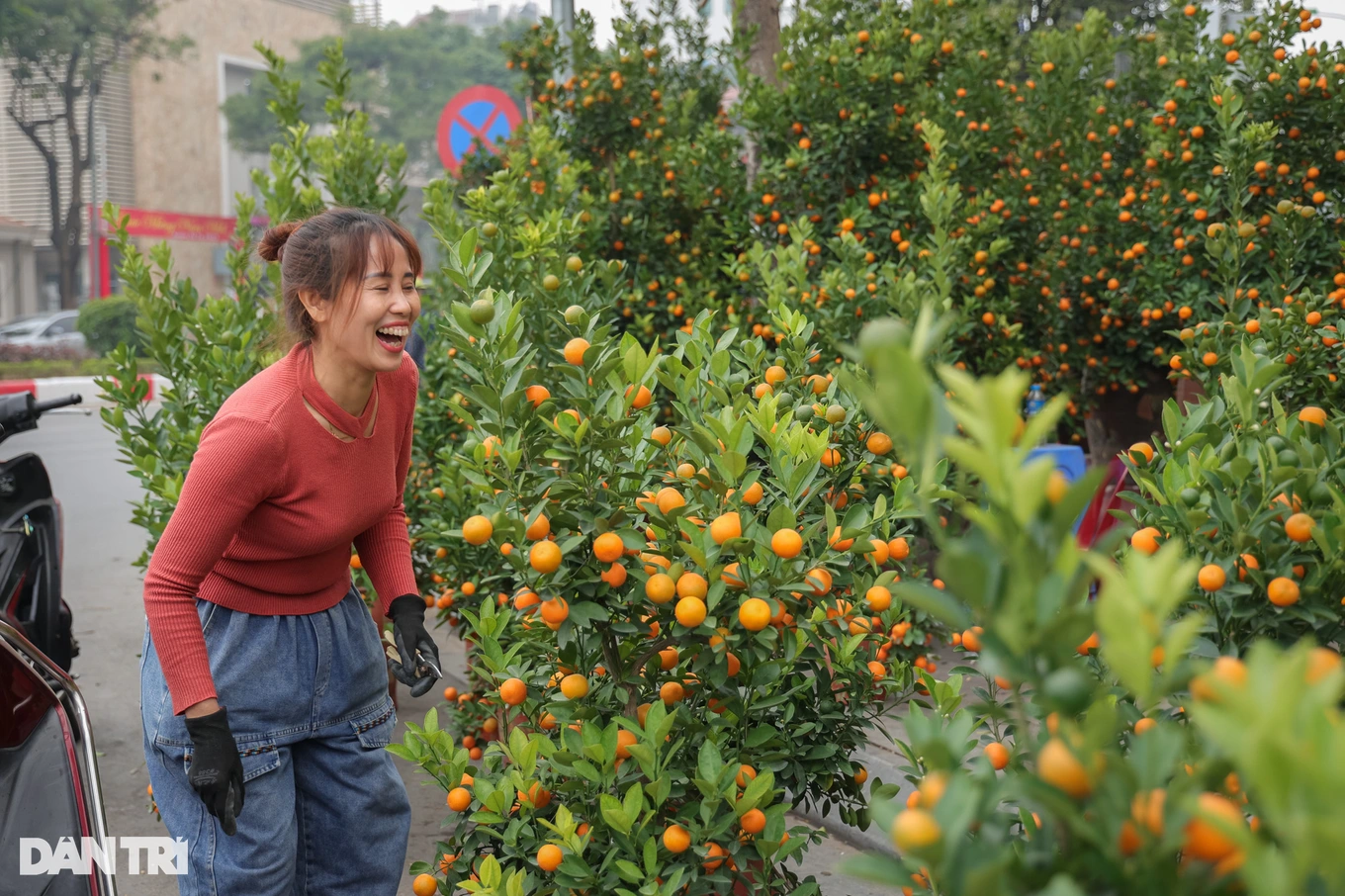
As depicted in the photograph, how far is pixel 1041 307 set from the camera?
622 cm

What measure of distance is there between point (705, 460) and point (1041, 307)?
4734 millimetres

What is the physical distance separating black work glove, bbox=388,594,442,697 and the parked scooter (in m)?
1.93

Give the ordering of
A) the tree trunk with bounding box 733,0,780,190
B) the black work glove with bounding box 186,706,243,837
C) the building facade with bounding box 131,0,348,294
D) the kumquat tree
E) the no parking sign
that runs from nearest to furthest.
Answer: the kumquat tree, the black work glove with bounding box 186,706,243,837, the tree trunk with bounding box 733,0,780,190, the no parking sign, the building facade with bounding box 131,0,348,294

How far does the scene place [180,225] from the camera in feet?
129

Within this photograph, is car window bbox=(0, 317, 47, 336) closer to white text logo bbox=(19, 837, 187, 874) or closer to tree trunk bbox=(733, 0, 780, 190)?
tree trunk bbox=(733, 0, 780, 190)

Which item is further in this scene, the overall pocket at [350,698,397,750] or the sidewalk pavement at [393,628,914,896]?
the sidewalk pavement at [393,628,914,896]

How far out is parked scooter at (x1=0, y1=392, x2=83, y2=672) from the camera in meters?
3.82

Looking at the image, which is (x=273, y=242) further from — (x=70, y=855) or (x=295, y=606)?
(x=70, y=855)

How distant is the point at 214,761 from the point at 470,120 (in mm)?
7261

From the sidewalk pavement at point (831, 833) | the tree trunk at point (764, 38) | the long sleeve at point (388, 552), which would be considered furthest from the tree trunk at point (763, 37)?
the long sleeve at point (388, 552)

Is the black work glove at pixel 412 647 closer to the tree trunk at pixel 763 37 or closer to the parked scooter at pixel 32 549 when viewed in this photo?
the parked scooter at pixel 32 549

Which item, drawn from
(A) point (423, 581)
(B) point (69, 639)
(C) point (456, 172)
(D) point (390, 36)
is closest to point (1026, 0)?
(C) point (456, 172)

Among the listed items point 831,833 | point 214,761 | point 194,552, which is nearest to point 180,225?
point 831,833

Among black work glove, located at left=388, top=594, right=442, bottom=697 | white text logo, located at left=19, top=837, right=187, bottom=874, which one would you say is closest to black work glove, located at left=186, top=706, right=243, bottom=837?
white text logo, located at left=19, top=837, right=187, bottom=874
